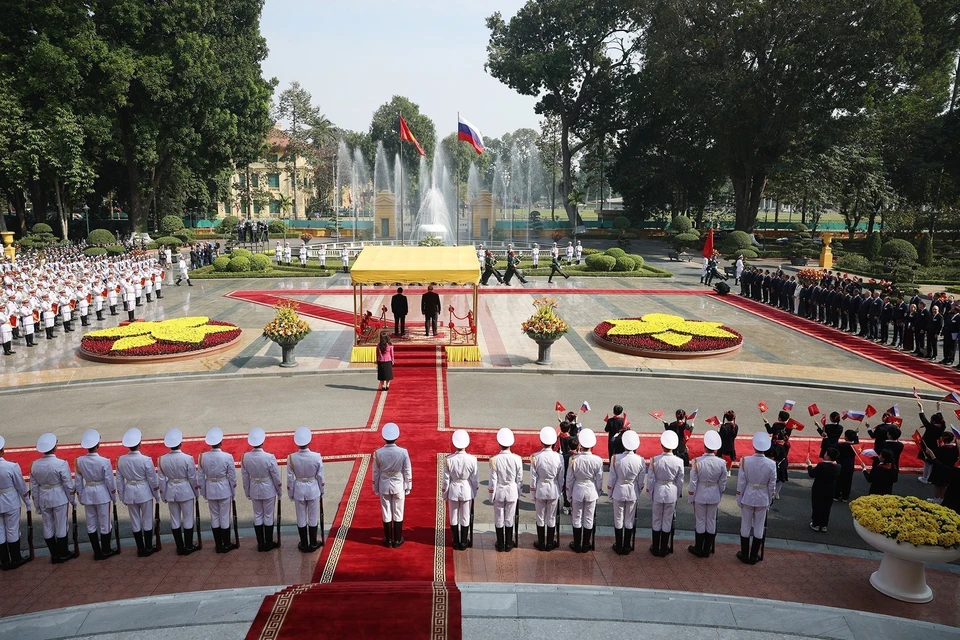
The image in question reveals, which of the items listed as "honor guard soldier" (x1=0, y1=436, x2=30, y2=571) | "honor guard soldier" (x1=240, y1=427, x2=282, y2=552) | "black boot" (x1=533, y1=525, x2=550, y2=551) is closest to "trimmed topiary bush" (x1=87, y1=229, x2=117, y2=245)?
"honor guard soldier" (x1=0, y1=436, x2=30, y2=571)

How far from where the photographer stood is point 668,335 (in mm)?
18672

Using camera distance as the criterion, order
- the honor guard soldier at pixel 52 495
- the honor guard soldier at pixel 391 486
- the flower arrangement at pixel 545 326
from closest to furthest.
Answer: the honor guard soldier at pixel 52 495, the honor guard soldier at pixel 391 486, the flower arrangement at pixel 545 326

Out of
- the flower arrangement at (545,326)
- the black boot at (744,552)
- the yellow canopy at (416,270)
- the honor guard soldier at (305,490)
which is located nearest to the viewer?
the black boot at (744,552)

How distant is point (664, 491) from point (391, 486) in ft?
10.5

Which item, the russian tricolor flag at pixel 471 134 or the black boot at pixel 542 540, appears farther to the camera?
the russian tricolor flag at pixel 471 134

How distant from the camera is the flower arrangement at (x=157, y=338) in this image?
17344 millimetres

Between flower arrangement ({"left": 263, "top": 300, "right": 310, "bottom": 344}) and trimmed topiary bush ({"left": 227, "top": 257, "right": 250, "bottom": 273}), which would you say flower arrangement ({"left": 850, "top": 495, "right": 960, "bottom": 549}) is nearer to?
flower arrangement ({"left": 263, "top": 300, "right": 310, "bottom": 344})

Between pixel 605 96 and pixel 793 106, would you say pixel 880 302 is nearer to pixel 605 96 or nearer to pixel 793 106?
pixel 793 106

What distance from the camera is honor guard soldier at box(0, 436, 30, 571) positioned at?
25.4ft

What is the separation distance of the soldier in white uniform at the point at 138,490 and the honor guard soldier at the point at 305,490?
1.63m

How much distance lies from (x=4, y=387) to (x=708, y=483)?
14.9 metres

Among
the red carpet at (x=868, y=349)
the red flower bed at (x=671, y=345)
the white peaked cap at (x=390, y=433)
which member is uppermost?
the white peaked cap at (x=390, y=433)

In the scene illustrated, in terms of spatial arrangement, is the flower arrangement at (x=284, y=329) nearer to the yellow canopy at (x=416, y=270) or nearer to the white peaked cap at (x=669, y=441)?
the yellow canopy at (x=416, y=270)

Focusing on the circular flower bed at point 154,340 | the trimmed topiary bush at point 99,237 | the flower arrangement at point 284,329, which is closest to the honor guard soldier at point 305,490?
the flower arrangement at point 284,329
